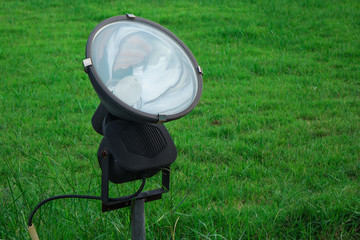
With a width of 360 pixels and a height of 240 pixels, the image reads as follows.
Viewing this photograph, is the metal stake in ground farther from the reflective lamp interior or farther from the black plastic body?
the reflective lamp interior

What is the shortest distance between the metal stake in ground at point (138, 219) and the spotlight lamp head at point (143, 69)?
0.37 metres

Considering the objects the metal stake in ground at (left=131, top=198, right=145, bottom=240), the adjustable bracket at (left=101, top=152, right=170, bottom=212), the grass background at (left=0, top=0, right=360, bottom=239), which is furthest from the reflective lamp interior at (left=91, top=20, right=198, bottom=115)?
the grass background at (left=0, top=0, right=360, bottom=239)

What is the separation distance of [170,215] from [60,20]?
222 inches

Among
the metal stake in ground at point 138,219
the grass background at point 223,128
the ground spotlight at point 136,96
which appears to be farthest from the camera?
the grass background at point 223,128

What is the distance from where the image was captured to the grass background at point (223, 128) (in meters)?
2.14

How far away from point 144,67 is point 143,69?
1 cm

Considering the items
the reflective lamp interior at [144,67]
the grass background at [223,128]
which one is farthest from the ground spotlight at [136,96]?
the grass background at [223,128]

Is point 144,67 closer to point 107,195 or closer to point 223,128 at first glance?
point 107,195

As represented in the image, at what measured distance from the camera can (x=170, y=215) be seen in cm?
213

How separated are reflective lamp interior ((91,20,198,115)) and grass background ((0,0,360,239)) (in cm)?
70

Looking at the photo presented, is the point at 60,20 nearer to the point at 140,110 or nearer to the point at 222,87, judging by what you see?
the point at 222,87

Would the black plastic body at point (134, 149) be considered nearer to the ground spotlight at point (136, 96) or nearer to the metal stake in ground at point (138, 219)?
the ground spotlight at point (136, 96)

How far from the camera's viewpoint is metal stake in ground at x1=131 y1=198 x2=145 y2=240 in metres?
Result: 1.57

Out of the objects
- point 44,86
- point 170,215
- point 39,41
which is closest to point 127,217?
point 170,215
